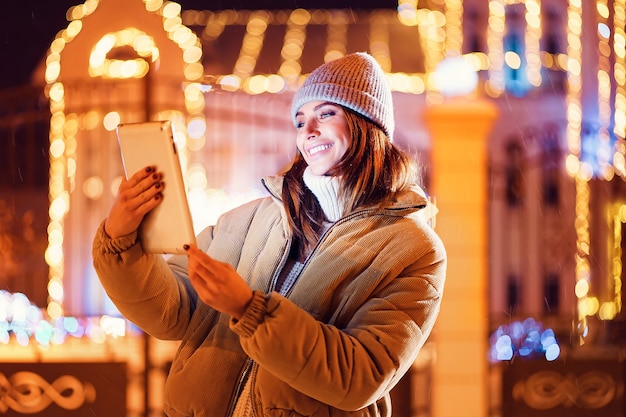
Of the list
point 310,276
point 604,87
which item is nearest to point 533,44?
point 604,87

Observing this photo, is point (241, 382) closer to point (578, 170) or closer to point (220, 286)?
point (220, 286)

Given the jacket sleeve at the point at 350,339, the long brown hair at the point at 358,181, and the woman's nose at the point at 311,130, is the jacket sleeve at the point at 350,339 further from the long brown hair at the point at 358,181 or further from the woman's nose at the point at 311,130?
the woman's nose at the point at 311,130

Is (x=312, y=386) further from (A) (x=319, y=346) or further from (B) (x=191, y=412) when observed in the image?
(B) (x=191, y=412)

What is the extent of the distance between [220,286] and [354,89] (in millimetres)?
582

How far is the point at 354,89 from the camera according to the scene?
1.75m

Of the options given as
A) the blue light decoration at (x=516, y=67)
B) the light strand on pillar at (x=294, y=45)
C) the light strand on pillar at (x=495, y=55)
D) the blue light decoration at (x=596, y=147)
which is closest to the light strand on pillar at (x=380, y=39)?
the light strand on pillar at (x=294, y=45)

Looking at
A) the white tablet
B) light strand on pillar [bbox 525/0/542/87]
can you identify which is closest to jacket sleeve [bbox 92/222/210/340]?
the white tablet

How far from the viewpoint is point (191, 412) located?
1714 mm

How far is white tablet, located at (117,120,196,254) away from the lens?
1511 millimetres

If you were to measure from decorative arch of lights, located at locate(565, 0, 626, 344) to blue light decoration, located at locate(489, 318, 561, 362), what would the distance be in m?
0.26

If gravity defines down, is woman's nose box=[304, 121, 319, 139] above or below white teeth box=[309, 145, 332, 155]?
above

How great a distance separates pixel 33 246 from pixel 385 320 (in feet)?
13.7

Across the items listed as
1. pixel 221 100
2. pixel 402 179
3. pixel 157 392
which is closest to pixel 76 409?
pixel 157 392

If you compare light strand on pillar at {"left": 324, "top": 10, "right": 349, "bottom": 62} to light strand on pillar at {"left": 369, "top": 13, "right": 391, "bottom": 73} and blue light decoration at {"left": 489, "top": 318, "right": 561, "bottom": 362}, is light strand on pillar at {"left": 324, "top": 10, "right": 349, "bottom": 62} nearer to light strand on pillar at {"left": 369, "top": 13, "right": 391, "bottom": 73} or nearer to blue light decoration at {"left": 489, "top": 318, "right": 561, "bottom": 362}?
light strand on pillar at {"left": 369, "top": 13, "right": 391, "bottom": 73}
